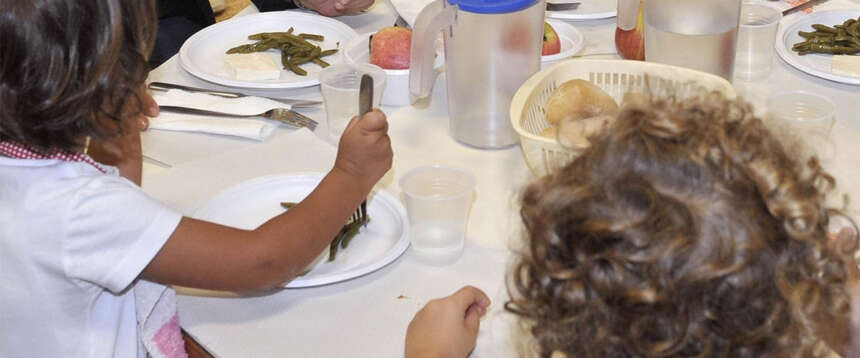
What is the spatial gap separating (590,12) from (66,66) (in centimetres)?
102

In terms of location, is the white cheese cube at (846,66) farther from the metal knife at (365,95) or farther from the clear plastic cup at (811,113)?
the metal knife at (365,95)

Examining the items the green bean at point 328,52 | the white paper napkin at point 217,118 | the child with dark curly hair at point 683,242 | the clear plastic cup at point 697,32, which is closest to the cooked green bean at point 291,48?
the green bean at point 328,52

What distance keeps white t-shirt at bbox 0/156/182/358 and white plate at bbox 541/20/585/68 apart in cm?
73

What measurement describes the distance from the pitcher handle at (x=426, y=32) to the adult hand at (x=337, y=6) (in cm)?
50

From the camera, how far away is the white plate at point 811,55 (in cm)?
145

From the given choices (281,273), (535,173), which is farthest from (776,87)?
(281,273)

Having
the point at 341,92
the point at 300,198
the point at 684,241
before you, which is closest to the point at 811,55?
the point at 341,92

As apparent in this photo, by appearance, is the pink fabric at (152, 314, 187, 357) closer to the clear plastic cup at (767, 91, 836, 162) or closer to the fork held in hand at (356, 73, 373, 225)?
the fork held in hand at (356, 73, 373, 225)

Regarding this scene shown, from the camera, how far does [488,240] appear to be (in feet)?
3.76

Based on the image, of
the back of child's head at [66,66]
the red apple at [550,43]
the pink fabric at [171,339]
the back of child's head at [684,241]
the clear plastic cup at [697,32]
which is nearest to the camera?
the back of child's head at [684,241]

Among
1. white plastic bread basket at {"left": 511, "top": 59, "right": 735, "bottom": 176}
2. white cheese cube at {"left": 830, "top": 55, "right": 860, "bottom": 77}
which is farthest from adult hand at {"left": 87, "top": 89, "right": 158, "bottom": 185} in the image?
white cheese cube at {"left": 830, "top": 55, "right": 860, "bottom": 77}

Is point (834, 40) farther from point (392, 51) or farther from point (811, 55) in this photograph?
point (392, 51)

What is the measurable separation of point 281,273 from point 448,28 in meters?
0.44

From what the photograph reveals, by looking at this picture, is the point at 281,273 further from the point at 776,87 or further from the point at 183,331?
the point at 776,87
